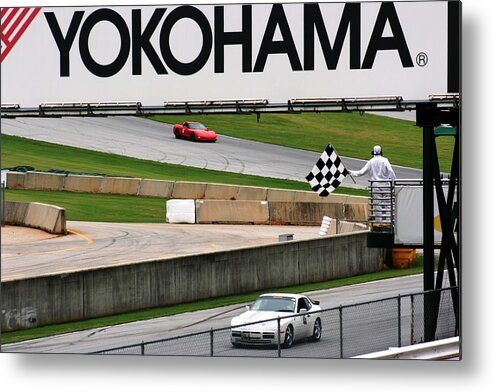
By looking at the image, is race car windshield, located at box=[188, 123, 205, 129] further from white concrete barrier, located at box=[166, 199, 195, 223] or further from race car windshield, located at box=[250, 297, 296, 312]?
race car windshield, located at box=[250, 297, 296, 312]

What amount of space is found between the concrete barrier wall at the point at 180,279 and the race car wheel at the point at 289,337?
2446 mm

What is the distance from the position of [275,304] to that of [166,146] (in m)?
4.09

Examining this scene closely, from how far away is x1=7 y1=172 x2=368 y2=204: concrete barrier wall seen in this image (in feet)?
111

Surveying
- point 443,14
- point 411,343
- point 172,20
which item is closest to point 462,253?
point 411,343

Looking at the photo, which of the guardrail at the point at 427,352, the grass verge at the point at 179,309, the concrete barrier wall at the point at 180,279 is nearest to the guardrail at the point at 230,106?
the concrete barrier wall at the point at 180,279

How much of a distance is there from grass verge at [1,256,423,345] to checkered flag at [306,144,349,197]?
75.6 inches

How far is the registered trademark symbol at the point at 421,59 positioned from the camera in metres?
29.8

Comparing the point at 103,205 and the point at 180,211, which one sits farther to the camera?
the point at 103,205

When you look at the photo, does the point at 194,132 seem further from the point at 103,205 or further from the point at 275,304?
the point at 275,304

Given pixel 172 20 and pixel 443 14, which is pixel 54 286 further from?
pixel 443 14

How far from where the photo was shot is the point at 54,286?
105ft

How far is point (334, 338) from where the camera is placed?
30.1 meters

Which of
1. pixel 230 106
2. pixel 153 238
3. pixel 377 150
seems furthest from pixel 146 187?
pixel 377 150

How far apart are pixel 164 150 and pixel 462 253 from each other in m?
7.26
